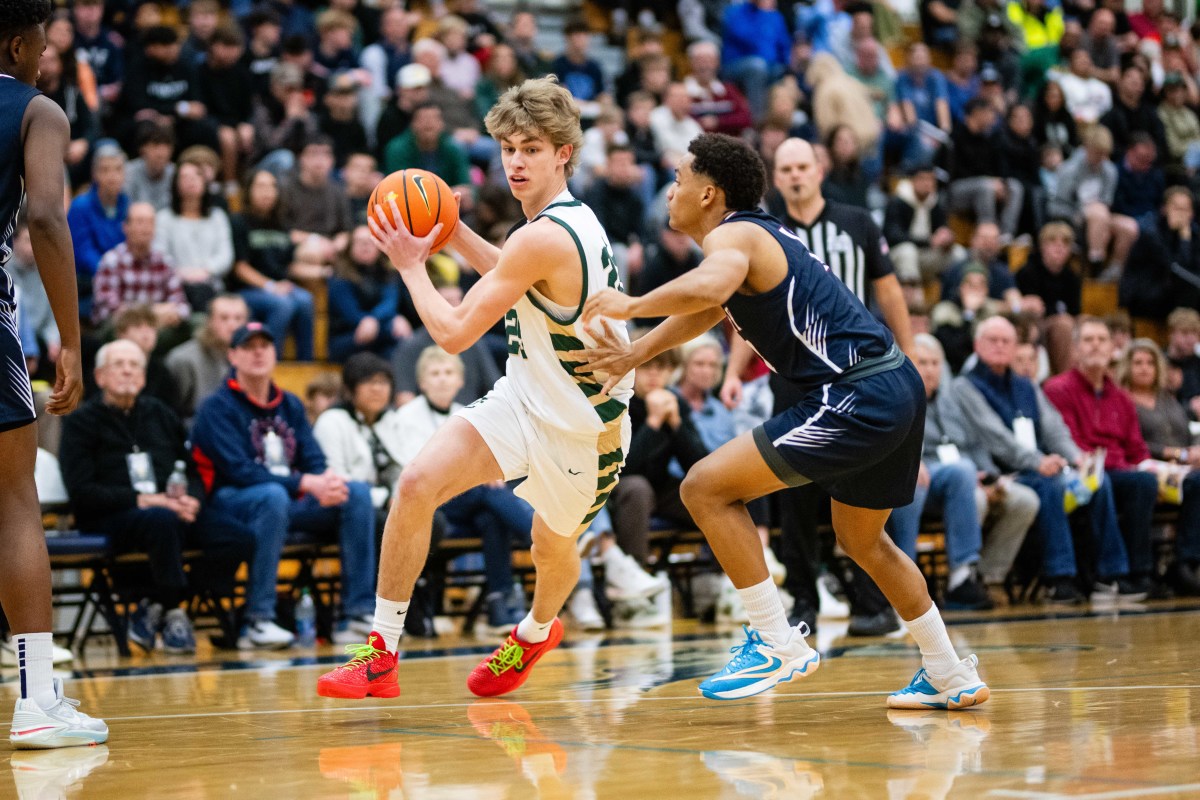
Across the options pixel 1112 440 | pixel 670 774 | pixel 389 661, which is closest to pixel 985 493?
pixel 1112 440

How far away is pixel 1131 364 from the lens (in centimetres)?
1125

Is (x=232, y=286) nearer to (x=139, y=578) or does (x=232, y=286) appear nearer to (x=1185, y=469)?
(x=139, y=578)

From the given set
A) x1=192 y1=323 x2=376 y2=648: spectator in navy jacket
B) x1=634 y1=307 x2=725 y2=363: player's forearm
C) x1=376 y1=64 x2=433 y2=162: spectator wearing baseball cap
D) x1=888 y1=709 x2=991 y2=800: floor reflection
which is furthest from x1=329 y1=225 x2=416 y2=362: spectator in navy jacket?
x1=888 y1=709 x2=991 y2=800: floor reflection

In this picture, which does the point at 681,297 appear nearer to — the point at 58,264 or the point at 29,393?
the point at 58,264

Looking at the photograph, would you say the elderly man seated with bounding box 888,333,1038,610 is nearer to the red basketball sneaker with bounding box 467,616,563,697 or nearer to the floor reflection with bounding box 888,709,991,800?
the red basketball sneaker with bounding box 467,616,563,697

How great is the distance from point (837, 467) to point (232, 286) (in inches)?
274

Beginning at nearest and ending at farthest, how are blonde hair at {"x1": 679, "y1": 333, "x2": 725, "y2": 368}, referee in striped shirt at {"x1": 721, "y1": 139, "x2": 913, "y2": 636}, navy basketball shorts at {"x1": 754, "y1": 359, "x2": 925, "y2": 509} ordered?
navy basketball shorts at {"x1": 754, "y1": 359, "x2": 925, "y2": 509}
referee in striped shirt at {"x1": 721, "y1": 139, "x2": 913, "y2": 636}
blonde hair at {"x1": 679, "y1": 333, "x2": 725, "y2": 368}

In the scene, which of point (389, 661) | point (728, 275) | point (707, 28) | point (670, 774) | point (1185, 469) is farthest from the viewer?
point (707, 28)

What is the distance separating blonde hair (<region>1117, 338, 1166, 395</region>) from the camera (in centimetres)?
Answer: 1124

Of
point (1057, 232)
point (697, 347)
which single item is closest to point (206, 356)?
point (697, 347)

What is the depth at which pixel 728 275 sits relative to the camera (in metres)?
4.67

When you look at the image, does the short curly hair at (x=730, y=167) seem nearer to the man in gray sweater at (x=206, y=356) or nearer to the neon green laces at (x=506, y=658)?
the neon green laces at (x=506, y=658)

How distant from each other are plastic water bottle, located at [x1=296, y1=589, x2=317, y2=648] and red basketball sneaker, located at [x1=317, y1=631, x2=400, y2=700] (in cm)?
352

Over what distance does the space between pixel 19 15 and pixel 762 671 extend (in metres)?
2.99
